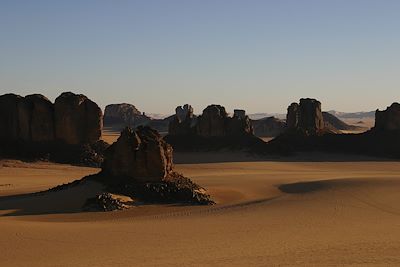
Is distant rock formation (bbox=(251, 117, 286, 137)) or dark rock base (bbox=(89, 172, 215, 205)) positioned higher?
distant rock formation (bbox=(251, 117, 286, 137))

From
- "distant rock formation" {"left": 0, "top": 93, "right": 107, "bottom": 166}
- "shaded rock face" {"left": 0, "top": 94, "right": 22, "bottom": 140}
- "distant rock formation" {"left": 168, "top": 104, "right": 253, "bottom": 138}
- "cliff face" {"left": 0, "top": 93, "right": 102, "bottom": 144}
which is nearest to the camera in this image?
"distant rock formation" {"left": 0, "top": 93, "right": 107, "bottom": 166}

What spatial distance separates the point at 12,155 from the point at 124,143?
23.6m

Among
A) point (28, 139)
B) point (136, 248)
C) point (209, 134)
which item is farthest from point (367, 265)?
point (209, 134)

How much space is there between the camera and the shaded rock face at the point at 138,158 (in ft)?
94.4

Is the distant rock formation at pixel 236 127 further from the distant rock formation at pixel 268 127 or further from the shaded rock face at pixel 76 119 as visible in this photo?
the distant rock formation at pixel 268 127

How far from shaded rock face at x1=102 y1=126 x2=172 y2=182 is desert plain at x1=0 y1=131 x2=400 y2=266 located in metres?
2.45

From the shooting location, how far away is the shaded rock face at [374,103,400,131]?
66.2 metres

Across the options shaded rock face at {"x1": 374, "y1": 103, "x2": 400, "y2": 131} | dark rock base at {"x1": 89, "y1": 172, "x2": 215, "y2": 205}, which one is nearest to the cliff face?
dark rock base at {"x1": 89, "y1": 172, "x2": 215, "y2": 205}

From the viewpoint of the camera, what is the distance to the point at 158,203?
27625 millimetres

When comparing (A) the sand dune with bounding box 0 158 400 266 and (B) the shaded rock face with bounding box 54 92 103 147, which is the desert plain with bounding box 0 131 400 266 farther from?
(B) the shaded rock face with bounding box 54 92 103 147

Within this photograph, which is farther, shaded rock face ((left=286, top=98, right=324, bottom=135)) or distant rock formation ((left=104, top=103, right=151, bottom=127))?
distant rock formation ((left=104, top=103, right=151, bottom=127))

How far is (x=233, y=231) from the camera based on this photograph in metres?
19.7

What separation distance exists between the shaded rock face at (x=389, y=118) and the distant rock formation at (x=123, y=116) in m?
77.9

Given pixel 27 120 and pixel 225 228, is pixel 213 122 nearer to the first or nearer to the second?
pixel 27 120
